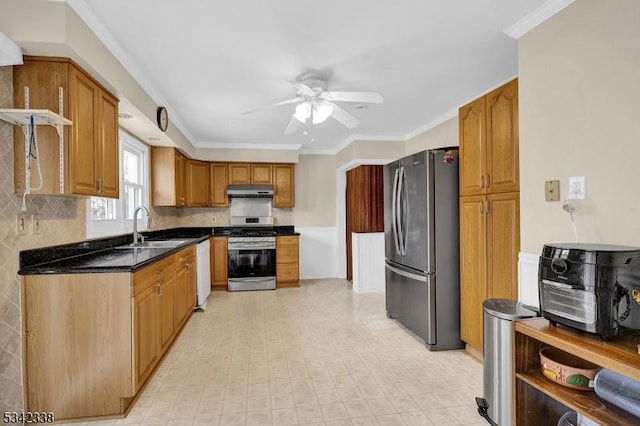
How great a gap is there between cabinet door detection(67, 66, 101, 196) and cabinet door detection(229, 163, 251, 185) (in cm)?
345

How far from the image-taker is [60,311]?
6.59ft

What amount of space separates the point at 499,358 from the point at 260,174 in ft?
15.5

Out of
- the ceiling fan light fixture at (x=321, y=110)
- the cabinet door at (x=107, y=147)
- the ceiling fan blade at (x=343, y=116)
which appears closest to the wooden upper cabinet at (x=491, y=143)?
the ceiling fan blade at (x=343, y=116)

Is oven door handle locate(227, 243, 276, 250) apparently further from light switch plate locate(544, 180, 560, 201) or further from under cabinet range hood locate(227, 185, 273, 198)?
light switch plate locate(544, 180, 560, 201)

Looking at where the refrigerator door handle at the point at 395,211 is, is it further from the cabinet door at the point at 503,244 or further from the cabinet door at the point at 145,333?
the cabinet door at the point at 145,333

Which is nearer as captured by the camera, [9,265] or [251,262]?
[9,265]

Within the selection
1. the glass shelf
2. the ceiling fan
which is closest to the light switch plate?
the ceiling fan

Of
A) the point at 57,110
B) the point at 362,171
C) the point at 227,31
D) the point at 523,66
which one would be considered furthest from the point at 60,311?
the point at 362,171

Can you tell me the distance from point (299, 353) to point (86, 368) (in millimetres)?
1575

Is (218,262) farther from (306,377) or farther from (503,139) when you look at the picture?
(503,139)

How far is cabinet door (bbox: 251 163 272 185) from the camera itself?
5781 millimetres

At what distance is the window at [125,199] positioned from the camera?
2.98m

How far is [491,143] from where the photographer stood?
262cm

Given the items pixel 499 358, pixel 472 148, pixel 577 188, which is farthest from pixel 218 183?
pixel 577 188
